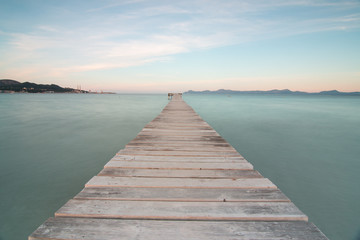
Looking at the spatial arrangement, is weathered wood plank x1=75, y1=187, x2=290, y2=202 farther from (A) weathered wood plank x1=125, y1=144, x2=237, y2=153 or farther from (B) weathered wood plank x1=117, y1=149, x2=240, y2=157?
(A) weathered wood plank x1=125, y1=144, x2=237, y2=153

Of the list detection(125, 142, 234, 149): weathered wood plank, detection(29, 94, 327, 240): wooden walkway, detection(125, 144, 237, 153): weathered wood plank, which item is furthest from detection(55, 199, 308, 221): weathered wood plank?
detection(125, 142, 234, 149): weathered wood plank

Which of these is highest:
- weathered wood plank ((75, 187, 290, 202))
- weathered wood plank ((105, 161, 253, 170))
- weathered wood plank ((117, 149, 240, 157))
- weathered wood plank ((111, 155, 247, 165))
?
weathered wood plank ((117, 149, 240, 157))

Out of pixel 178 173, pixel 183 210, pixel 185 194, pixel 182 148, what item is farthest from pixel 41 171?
pixel 183 210

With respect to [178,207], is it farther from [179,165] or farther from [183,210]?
[179,165]

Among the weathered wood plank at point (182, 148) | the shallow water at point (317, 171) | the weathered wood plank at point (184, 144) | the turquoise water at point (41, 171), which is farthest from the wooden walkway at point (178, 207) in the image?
the shallow water at point (317, 171)

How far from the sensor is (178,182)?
214 centimetres

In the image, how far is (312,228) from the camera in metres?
1.46

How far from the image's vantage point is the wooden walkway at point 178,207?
4.59 feet

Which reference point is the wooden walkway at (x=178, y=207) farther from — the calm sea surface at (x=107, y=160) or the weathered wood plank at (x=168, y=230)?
the calm sea surface at (x=107, y=160)

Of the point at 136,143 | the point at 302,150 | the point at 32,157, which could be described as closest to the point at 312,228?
the point at 136,143

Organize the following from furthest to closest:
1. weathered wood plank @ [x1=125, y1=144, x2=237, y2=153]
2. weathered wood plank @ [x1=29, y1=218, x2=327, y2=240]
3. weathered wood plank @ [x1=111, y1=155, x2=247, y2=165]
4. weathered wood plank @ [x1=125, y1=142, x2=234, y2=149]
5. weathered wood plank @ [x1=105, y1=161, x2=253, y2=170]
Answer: weathered wood plank @ [x1=125, y1=142, x2=234, y2=149] → weathered wood plank @ [x1=125, y1=144, x2=237, y2=153] → weathered wood plank @ [x1=111, y1=155, x2=247, y2=165] → weathered wood plank @ [x1=105, y1=161, x2=253, y2=170] → weathered wood plank @ [x1=29, y1=218, x2=327, y2=240]

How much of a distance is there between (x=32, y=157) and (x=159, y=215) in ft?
19.5

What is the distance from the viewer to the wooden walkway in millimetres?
1398

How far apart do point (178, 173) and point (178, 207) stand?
2.37ft
